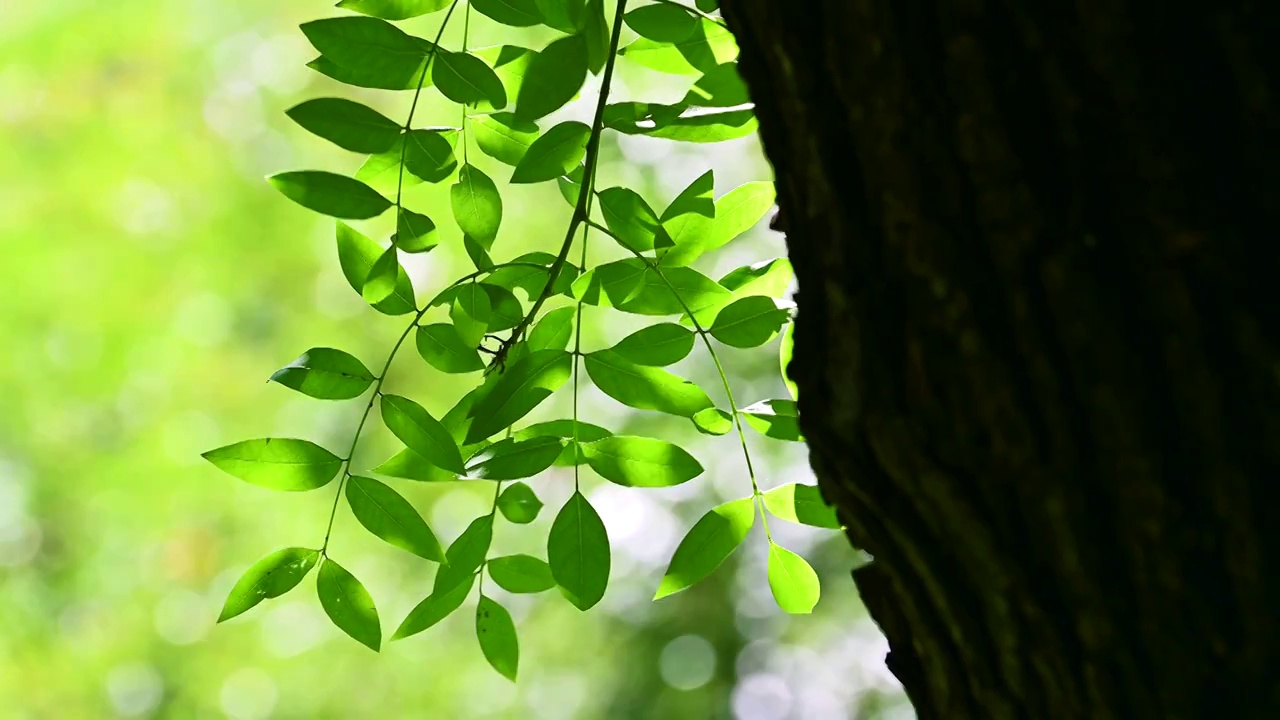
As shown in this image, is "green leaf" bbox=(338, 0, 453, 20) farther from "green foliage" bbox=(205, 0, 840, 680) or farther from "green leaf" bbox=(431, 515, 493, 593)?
"green leaf" bbox=(431, 515, 493, 593)

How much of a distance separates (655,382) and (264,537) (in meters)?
3.63

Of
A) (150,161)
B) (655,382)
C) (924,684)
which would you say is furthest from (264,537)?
(924,684)

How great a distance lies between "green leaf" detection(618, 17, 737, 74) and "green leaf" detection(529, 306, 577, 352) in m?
0.21

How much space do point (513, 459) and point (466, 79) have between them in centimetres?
28

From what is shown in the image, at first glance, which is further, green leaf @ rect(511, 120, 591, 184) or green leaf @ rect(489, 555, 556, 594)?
green leaf @ rect(489, 555, 556, 594)

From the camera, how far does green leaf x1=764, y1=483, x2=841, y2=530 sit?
813mm

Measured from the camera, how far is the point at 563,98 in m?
0.70

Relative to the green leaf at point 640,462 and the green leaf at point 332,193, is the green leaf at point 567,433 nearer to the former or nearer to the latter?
the green leaf at point 640,462

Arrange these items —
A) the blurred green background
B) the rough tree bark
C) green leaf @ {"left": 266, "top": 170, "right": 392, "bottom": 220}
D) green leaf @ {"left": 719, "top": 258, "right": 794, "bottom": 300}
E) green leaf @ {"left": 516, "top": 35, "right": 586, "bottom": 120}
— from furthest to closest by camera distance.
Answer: the blurred green background
green leaf @ {"left": 719, "top": 258, "right": 794, "bottom": 300}
green leaf @ {"left": 266, "top": 170, "right": 392, "bottom": 220}
green leaf @ {"left": 516, "top": 35, "right": 586, "bottom": 120}
the rough tree bark

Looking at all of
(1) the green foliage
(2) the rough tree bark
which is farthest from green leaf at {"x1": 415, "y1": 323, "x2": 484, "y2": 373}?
(2) the rough tree bark

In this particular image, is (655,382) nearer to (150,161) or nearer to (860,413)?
(860,413)

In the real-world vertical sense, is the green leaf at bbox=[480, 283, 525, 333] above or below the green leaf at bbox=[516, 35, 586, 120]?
below

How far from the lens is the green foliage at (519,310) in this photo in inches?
31.1

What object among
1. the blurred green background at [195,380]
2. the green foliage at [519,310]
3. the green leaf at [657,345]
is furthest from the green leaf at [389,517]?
the blurred green background at [195,380]
